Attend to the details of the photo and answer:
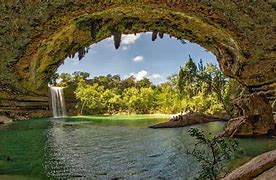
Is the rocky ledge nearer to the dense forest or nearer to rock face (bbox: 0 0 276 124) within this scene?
the dense forest

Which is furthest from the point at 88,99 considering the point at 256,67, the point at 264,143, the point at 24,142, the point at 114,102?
the point at 256,67

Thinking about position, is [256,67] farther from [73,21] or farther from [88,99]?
[88,99]

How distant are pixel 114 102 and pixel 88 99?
4904 millimetres

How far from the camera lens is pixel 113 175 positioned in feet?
38.3

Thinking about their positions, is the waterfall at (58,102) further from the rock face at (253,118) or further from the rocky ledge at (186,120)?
the rock face at (253,118)

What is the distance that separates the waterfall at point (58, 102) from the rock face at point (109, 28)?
46150 mm

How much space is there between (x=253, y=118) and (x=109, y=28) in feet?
51.3

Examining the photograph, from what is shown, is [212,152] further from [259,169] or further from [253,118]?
[253,118]

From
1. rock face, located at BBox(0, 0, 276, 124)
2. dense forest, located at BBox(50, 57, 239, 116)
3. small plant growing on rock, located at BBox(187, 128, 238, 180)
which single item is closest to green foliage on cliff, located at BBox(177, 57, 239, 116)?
dense forest, located at BBox(50, 57, 239, 116)

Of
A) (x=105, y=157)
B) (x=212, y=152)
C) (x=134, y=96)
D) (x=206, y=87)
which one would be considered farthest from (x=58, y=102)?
(x=212, y=152)

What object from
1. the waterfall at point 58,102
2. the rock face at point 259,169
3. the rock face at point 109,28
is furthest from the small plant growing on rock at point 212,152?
the waterfall at point 58,102

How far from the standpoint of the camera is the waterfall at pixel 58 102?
170 ft

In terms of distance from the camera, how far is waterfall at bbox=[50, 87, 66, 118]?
51750mm

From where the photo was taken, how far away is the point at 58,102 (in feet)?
177
